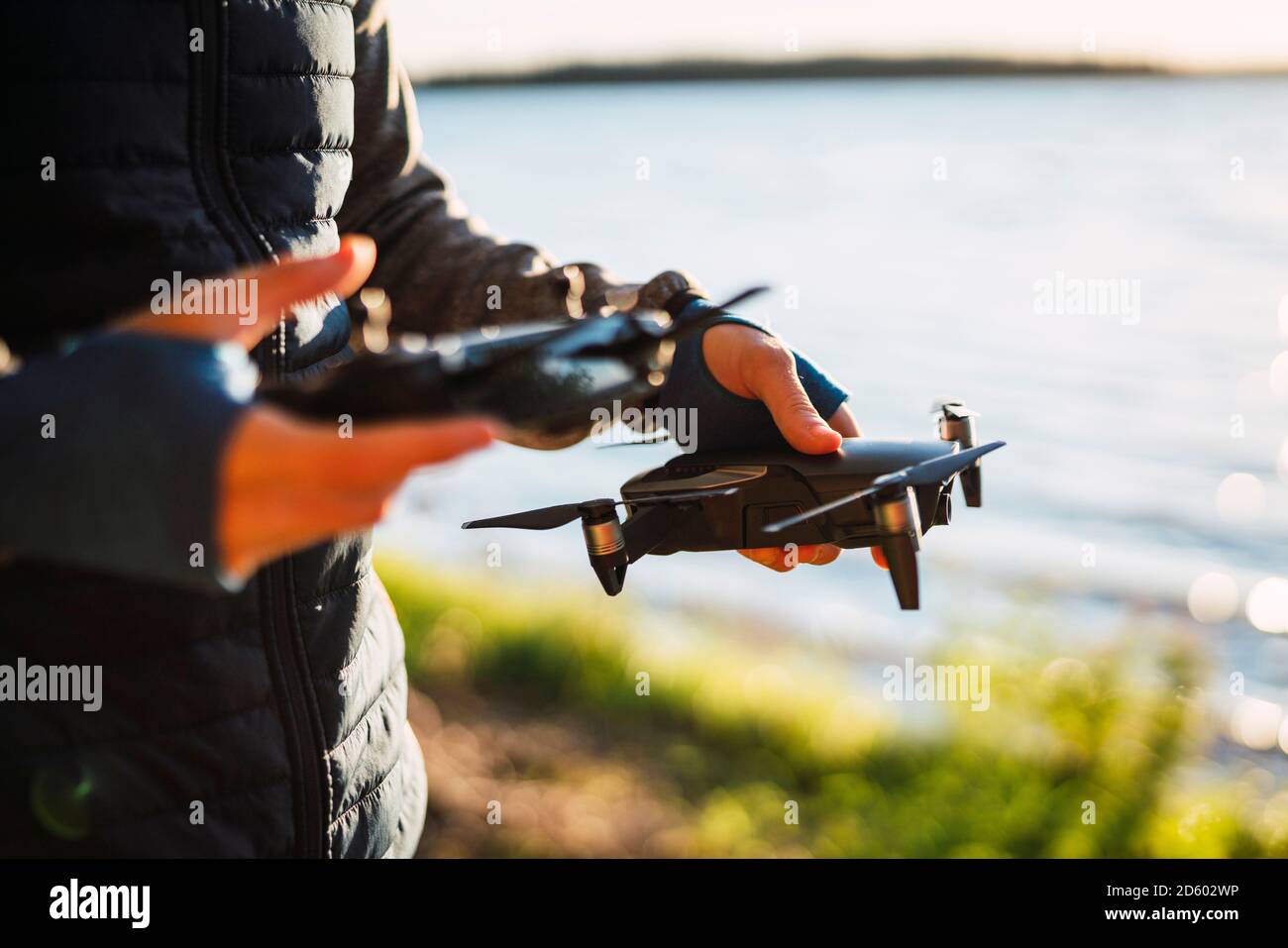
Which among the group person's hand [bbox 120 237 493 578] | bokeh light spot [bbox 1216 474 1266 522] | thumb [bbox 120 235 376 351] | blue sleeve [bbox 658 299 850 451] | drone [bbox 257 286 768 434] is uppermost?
thumb [bbox 120 235 376 351]

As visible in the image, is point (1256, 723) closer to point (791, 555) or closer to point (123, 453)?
point (791, 555)

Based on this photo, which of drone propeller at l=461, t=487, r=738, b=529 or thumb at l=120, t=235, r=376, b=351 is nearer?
thumb at l=120, t=235, r=376, b=351

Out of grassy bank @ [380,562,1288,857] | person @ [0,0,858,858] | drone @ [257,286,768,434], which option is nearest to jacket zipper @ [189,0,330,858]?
person @ [0,0,858,858]

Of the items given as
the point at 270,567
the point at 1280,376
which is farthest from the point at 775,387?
the point at 1280,376

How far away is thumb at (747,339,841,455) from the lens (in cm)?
96

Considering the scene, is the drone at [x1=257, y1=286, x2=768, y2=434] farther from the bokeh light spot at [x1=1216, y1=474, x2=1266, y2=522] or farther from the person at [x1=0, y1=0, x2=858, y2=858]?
the bokeh light spot at [x1=1216, y1=474, x2=1266, y2=522]

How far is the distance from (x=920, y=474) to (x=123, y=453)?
23.6 inches

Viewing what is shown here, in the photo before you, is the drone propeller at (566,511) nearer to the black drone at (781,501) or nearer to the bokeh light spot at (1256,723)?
the black drone at (781,501)

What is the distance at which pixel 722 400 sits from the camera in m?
1.03

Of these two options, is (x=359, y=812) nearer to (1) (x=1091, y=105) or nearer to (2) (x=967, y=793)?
(2) (x=967, y=793)

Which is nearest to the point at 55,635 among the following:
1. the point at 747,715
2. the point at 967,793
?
the point at 967,793

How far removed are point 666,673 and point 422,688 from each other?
0.82 metres

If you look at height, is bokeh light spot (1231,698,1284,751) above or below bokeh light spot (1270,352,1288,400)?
below
